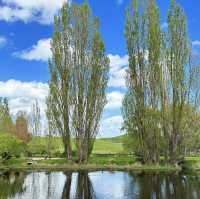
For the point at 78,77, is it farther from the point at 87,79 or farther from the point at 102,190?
the point at 102,190

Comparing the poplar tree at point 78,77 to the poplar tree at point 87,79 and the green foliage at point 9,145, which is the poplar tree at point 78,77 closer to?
the poplar tree at point 87,79

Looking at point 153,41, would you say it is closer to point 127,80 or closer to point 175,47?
point 175,47

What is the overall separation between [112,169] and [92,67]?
41.5ft

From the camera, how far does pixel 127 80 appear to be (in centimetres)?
4500

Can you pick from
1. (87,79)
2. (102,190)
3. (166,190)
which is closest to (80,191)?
(102,190)

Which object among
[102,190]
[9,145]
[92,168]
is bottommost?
[102,190]

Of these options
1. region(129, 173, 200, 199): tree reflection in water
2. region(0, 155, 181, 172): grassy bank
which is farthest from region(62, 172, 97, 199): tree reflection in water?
region(0, 155, 181, 172): grassy bank

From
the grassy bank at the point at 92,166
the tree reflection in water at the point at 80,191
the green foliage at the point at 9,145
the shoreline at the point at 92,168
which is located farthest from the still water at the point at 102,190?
the green foliage at the point at 9,145

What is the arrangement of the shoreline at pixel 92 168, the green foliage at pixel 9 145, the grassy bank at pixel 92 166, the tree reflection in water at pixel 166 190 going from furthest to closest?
the green foliage at pixel 9 145 < the grassy bank at pixel 92 166 < the shoreline at pixel 92 168 < the tree reflection in water at pixel 166 190

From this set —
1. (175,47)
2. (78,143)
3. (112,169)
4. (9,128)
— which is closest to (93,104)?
(78,143)

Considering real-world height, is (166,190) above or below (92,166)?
below

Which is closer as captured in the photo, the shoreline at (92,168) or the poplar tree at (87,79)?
the shoreline at (92,168)

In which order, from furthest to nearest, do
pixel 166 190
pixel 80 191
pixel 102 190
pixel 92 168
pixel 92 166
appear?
pixel 92 166 → pixel 92 168 → pixel 102 190 → pixel 166 190 → pixel 80 191

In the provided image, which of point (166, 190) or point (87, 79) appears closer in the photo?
point (166, 190)
